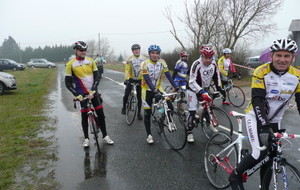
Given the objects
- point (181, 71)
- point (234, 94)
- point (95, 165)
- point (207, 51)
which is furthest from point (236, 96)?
point (95, 165)

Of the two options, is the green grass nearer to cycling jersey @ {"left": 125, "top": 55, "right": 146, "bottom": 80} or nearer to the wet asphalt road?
the wet asphalt road

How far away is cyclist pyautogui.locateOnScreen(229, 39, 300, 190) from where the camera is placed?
7.84 feet

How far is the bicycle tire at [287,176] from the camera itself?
2318 millimetres

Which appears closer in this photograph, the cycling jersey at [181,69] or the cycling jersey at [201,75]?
the cycling jersey at [201,75]

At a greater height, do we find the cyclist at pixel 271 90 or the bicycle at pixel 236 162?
the cyclist at pixel 271 90

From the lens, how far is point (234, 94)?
9.17 metres

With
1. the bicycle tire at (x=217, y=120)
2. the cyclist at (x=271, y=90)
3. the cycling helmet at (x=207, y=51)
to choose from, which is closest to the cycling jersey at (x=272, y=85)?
the cyclist at (x=271, y=90)

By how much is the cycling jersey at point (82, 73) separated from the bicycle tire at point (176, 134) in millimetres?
1881

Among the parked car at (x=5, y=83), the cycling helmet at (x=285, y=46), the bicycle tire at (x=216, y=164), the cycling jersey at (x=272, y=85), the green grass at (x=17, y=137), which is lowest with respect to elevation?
the green grass at (x=17, y=137)

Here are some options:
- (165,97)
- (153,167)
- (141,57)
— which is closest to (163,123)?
(165,97)

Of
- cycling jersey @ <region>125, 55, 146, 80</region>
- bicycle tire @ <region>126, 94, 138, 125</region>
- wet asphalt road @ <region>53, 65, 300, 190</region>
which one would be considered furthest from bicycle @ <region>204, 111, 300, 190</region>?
cycling jersey @ <region>125, 55, 146, 80</region>

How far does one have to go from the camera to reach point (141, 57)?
7133mm

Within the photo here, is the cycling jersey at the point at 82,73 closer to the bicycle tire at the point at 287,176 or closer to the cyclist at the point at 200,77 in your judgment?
the cyclist at the point at 200,77

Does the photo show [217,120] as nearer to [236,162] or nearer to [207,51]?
[207,51]
